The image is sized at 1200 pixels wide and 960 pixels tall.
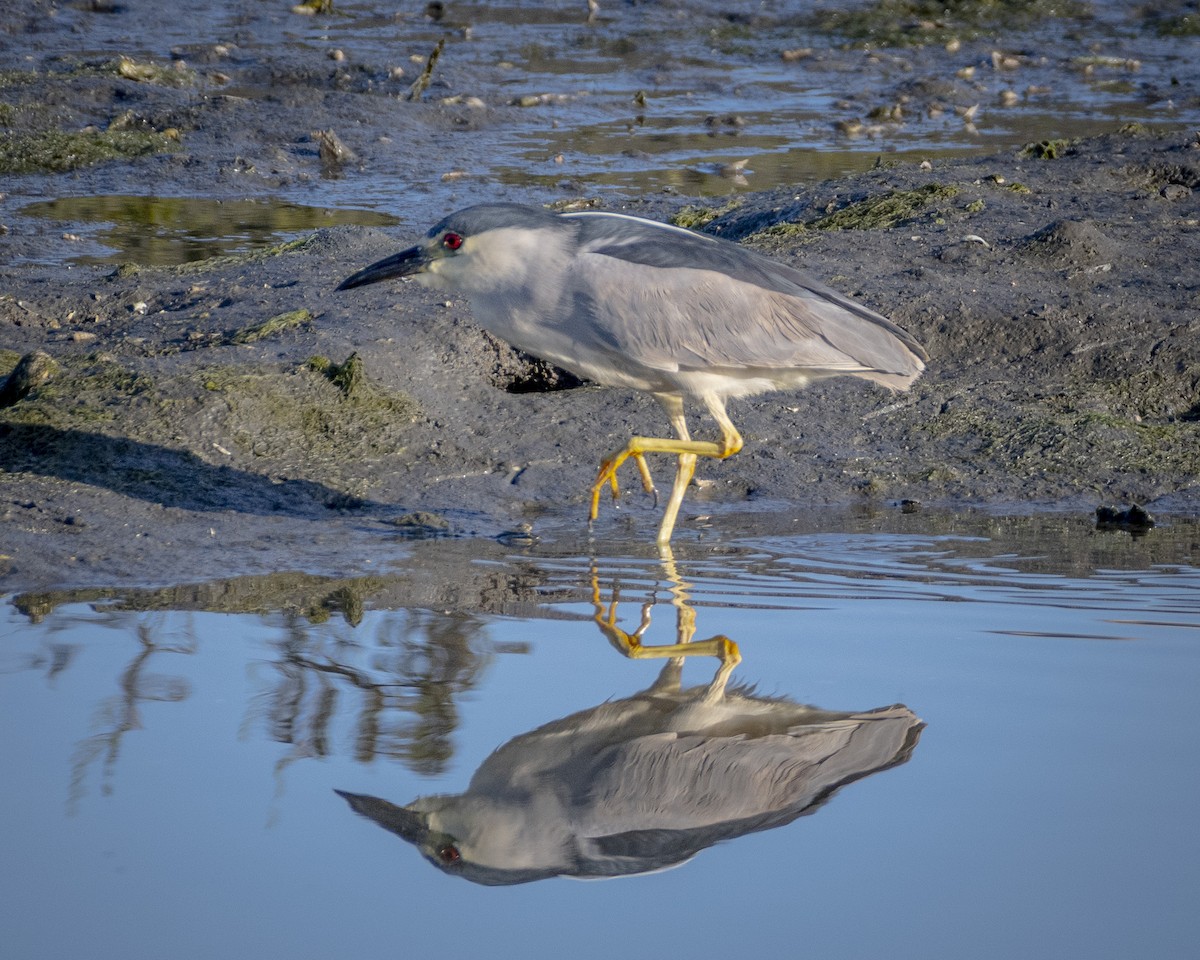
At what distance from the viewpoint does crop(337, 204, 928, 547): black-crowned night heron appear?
4.93 m

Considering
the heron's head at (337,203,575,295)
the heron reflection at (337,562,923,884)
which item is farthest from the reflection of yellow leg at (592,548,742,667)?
the heron's head at (337,203,575,295)

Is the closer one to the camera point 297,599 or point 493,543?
point 297,599

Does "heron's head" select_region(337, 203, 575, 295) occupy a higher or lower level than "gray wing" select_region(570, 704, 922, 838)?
higher

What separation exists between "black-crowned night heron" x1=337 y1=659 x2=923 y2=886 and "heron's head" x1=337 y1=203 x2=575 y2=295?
1.68 m

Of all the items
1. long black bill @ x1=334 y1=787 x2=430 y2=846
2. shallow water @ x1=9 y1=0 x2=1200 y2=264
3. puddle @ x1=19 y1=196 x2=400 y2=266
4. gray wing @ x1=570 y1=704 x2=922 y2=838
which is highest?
shallow water @ x1=9 y1=0 x2=1200 y2=264

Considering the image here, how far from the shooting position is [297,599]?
4.41 meters

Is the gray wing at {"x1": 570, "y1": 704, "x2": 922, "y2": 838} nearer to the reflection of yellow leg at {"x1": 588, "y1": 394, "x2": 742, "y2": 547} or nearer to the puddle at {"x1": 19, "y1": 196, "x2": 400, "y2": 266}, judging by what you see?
the reflection of yellow leg at {"x1": 588, "y1": 394, "x2": 742, "y2": 547}

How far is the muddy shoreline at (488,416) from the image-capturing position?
506cm

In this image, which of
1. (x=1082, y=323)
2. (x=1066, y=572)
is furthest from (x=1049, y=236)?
(x=1066, y=572)

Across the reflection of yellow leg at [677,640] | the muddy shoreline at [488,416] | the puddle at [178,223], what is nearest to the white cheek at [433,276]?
the muddy shoreline at [488,416]

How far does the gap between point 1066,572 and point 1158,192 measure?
4.35 metres

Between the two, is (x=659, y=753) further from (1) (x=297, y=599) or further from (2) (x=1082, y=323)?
(2) (x=1082, y=323)

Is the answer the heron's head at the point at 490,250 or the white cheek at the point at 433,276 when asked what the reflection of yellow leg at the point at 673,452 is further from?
the white cheek at the point at 433,276

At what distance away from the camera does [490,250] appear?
4934 millimetres
